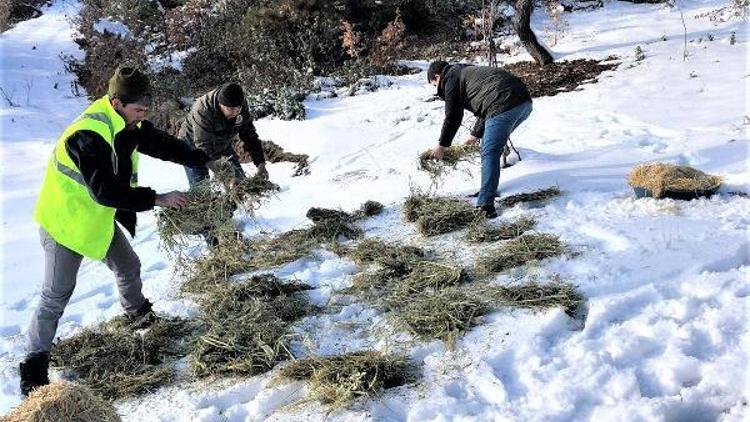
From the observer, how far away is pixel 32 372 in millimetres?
3816

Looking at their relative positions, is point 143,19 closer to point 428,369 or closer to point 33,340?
point 33,340

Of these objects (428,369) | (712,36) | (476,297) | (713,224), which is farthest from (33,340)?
(712,36)

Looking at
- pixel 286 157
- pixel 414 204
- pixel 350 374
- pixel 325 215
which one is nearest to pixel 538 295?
pixel 350 374

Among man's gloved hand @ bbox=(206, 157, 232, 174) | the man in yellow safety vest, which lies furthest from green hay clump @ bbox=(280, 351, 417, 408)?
man's gloved hand @ bbox=(206, 157, 232, 174)

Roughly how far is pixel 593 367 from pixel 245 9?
1179 cm

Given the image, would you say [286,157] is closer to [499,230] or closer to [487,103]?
[487,103]

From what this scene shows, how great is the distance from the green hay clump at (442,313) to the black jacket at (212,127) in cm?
207

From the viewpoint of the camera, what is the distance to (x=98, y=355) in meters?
4.12

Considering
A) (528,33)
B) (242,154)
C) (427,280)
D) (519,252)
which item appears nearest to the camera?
(427,280)

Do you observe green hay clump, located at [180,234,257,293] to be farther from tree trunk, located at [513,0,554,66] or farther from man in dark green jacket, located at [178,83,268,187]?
tree trunk, located at [513,0,554,66]

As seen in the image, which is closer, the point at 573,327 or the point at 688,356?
the point at 688,356

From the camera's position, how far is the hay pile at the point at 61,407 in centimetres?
279

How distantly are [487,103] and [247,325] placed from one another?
8.55 ft

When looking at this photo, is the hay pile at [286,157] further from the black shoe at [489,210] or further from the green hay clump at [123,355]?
the green hay clump at [123,355]
